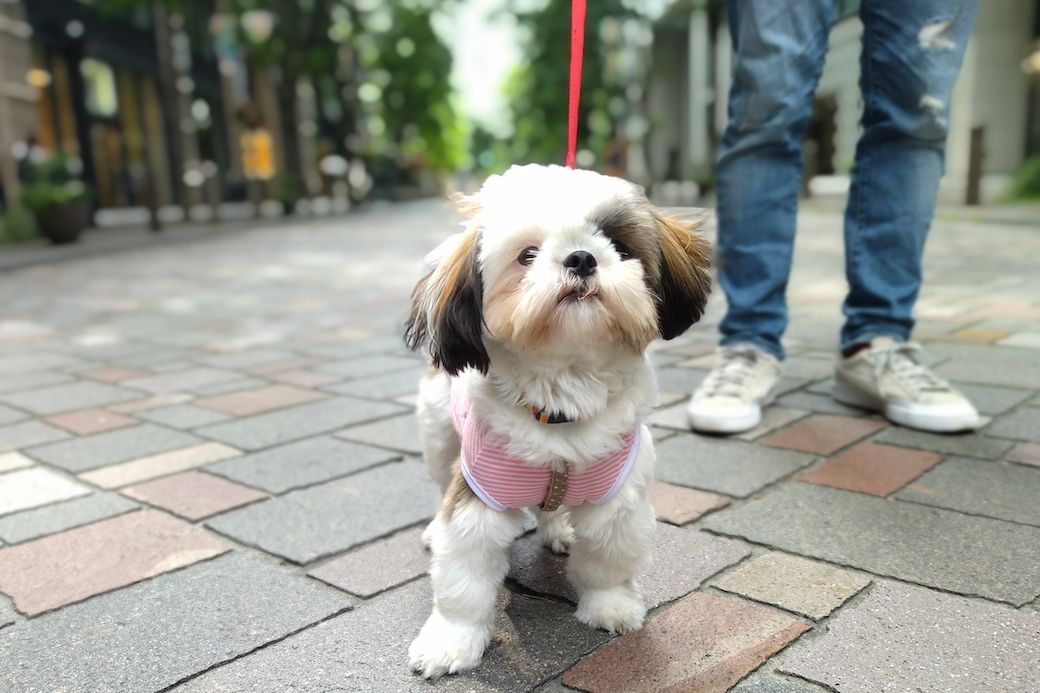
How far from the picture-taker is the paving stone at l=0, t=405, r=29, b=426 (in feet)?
11.4

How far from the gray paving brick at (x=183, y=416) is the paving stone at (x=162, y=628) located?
54.5 inches

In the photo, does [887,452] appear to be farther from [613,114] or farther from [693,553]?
[613,114]

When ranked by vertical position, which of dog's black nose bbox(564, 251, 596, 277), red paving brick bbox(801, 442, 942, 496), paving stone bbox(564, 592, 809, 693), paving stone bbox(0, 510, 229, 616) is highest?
dog's black nose bbox(564, 251, 596, 277)

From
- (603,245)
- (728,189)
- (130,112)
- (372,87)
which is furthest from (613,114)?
(603,245)

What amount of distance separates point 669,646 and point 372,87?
118 ft

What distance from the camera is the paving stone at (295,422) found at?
3102 millimetres

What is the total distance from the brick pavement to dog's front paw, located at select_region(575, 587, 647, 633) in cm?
3

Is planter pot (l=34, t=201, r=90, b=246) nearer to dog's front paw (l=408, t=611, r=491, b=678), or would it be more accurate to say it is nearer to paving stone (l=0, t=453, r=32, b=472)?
paving stone (l=0, t=453, r=32, b=472)

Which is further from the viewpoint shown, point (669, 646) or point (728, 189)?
point (728, 189)

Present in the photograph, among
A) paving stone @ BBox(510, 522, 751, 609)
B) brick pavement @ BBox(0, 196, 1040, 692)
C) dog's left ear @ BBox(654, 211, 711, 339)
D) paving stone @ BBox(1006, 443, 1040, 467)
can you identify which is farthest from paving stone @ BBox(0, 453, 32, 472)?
paving stone @ BBox(1006, 443, 1040, 467)

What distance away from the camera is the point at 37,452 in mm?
3016

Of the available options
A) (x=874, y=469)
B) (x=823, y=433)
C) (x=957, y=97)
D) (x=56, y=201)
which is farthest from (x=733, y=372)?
(x=957, y=97)

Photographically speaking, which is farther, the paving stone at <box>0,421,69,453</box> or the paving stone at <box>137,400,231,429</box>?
the paving stone at <box>137,400,231,429</box>

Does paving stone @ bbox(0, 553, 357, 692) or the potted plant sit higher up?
the potted plant
